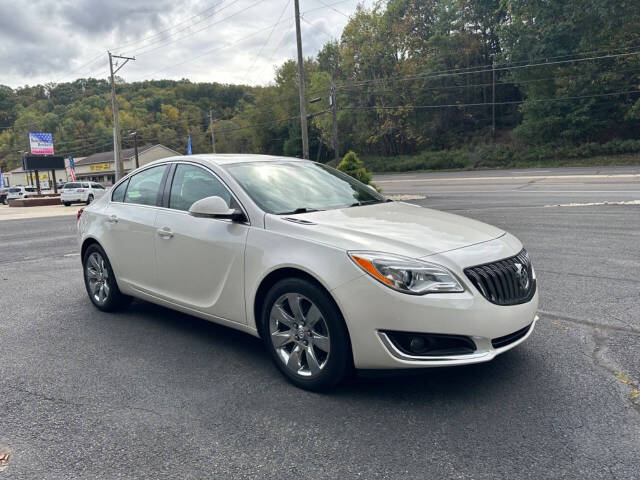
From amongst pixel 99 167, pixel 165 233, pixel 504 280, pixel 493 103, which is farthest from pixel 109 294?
pixel 99 167

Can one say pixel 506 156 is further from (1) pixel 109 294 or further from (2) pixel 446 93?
(1) pixel 109 294

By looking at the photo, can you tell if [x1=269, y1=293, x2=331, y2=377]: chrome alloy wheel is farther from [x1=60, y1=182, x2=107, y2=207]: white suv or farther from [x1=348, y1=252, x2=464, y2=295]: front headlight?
[x1=60, y1=182, x2=107, y2=207]: white suv

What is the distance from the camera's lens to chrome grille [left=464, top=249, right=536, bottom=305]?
10.4 ft

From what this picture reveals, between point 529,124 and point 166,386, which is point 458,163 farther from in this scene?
point 166,386

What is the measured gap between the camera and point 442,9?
5444cm

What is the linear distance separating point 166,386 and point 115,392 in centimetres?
34

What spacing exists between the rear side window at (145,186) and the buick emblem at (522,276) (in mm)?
3209

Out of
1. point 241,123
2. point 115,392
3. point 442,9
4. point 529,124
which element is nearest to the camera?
point 115,392

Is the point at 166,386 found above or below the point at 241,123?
below

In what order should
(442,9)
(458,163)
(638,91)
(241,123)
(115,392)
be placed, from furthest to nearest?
(241,123), (442,9), (458,163), (638,91), (115,392)

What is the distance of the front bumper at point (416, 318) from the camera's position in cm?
304

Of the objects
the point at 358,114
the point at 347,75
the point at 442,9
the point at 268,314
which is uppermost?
the point at 442,9

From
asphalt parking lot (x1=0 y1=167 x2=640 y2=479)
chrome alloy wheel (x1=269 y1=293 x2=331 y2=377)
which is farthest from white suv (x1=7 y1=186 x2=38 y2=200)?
chrome alloy wheel (x1=269 y1=293 x2=331 y2=377)

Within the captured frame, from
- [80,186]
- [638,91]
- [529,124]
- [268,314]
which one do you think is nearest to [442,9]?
[529,124]
